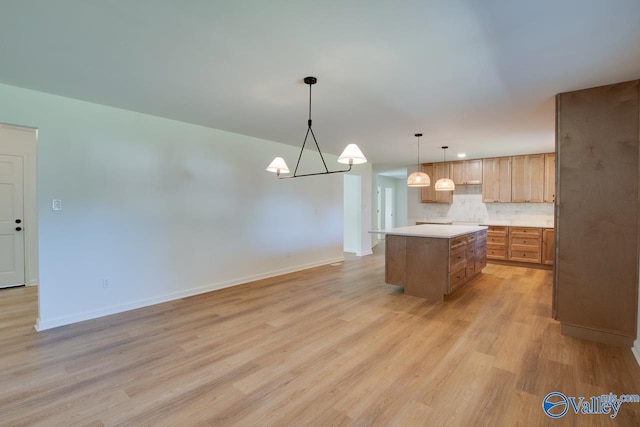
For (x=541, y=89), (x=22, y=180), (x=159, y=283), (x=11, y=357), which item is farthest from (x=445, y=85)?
(x=22, y=180)

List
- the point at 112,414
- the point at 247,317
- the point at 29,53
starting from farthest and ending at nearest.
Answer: the point at 247,317
the point at 29,53
the point at 112,414

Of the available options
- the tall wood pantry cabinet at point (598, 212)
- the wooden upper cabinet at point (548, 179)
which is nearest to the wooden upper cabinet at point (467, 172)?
the wooden upper cabinet at point (548, 179)

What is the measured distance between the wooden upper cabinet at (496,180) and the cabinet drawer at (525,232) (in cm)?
71

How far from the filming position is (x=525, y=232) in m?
6.12

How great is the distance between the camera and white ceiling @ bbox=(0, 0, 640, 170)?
71.1 inches

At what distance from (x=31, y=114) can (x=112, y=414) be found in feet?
9.91

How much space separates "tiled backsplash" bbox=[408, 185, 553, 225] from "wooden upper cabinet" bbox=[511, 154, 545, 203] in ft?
1.46

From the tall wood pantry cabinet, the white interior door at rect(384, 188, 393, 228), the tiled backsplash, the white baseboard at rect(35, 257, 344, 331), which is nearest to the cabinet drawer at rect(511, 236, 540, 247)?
the tiled backsplash

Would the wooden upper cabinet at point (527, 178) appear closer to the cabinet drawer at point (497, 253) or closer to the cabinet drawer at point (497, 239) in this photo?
the cabinet drawer at point (497, 239)

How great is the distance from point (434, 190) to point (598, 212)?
4.78 metres

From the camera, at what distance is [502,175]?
6656mm

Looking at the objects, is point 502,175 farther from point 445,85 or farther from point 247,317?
point 247,317

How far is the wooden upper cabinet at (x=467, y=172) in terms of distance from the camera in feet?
22.9

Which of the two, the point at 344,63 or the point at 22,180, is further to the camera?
the point at 22,180
